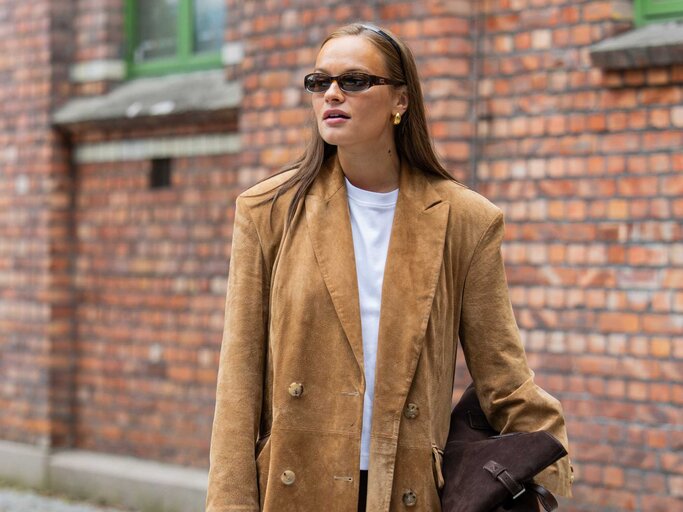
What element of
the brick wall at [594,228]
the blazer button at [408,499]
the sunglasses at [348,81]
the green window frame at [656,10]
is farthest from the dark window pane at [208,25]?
the blazer button at [408,499]

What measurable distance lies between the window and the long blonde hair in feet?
15.6

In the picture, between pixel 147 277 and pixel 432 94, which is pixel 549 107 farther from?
pixel 147 277

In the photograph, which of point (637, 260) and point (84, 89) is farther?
point (84, 89)

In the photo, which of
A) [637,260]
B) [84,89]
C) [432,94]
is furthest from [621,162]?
[84,89]

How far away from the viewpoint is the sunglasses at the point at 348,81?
2.84m

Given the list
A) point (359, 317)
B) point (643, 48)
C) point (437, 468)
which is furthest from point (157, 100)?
point (437, 468)

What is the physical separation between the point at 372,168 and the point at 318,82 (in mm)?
251

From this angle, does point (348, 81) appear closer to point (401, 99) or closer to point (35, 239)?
point (401, 99)

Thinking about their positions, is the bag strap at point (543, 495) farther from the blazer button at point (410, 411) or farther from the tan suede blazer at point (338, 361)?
the blazer button at point (410, 411)

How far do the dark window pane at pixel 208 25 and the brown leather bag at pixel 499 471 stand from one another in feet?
17.0

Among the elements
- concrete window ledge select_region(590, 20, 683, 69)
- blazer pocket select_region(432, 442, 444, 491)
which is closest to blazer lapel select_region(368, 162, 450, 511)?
blazer pocket select_region(432, 442, 444, 491)

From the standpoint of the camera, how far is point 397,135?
3023 millimetres

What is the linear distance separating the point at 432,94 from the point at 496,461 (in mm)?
3276

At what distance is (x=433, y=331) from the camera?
288 cm
